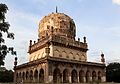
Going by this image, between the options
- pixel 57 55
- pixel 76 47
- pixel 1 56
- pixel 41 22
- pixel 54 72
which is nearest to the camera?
pixel 1 56

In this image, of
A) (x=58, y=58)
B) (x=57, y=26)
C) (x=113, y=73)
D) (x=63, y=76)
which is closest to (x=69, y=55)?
(x=63, y=76)

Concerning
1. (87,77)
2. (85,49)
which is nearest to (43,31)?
(85,49)

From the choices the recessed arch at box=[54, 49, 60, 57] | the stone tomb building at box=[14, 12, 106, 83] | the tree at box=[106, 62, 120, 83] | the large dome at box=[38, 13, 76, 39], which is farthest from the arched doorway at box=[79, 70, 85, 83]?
the tree at box=[106, 62, 120, 83]

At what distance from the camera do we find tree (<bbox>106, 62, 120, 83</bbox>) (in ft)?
170

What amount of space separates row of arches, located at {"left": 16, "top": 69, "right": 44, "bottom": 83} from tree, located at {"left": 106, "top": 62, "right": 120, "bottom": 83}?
20130 mm

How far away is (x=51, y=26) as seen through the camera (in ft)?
144

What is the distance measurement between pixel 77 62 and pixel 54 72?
15.7 feet

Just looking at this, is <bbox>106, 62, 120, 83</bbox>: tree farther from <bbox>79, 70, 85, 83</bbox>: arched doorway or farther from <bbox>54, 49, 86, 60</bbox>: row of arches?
<bbox>79, 70, 85, 83</bbox>: arched doorway

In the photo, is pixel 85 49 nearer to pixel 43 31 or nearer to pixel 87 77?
pixel 87 77

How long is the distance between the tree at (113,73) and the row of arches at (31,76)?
2013cm

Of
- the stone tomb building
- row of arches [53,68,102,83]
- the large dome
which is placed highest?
the large dome

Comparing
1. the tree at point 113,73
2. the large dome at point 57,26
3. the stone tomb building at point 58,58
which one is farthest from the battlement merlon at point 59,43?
the tree at point 113,73

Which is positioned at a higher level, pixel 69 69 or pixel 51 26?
pixel 51 26

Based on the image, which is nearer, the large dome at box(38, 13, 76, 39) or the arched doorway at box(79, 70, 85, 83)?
the arched doorway at box(79, 70, 85, 83)
